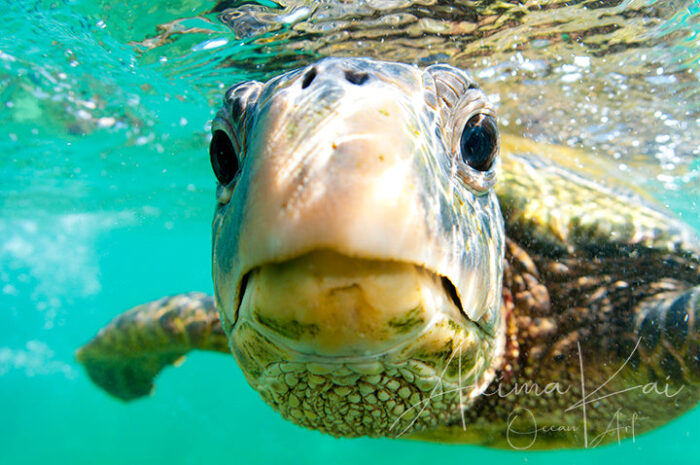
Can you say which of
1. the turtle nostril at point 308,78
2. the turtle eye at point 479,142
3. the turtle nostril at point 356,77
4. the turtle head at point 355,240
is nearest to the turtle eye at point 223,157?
the turtle head at point 355,240

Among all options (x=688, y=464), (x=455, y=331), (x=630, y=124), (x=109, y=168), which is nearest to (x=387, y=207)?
(x=455, y=331)

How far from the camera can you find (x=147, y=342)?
4.50m

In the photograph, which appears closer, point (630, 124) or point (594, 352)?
point (594, 352)

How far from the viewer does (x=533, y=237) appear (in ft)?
10.3

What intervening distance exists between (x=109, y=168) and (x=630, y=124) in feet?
42.5

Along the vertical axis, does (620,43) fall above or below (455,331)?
above

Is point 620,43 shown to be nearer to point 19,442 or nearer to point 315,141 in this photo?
point 315,141

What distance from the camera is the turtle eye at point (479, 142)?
1.89 meters

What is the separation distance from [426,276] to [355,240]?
28 centimetres

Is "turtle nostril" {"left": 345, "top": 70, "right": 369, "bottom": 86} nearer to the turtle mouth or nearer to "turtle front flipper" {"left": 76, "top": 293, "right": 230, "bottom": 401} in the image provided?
the turtle mouth

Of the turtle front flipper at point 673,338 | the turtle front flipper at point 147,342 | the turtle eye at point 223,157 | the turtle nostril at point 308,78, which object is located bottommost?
the turtle front flipper at point 147,342

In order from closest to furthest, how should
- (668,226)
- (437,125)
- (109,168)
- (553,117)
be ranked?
(437,125) < (668,226) < (553,117) < (109,168)

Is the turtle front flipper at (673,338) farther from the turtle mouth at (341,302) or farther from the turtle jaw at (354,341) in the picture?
the turtle mouth at (341,302)

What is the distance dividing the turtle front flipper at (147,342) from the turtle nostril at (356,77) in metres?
3.13
